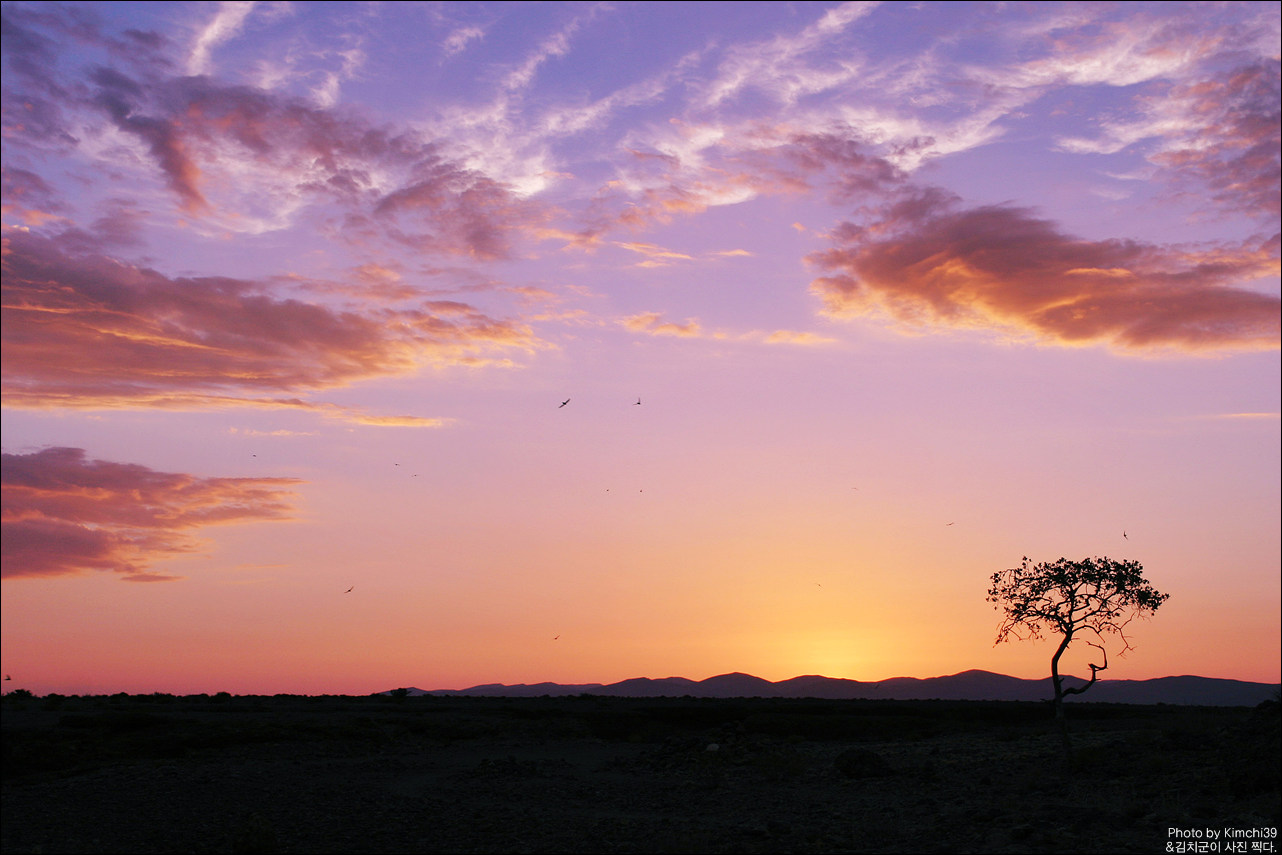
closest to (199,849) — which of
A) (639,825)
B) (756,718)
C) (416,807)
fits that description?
(416,807)

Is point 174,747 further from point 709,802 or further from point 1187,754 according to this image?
point 1187,754

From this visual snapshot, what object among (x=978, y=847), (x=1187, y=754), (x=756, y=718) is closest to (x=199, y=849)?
(x=978, y=847)

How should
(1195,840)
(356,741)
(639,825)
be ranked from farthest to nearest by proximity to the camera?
1. (356,741)
2. (639,825)
3. (1195,840)

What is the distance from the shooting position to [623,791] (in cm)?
2977

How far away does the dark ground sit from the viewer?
2034 cm

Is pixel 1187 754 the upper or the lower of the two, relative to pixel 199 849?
upper

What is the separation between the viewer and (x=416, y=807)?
27094 mm

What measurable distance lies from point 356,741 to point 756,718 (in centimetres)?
2219

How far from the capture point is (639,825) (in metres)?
23.8

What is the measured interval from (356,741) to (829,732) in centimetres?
2520

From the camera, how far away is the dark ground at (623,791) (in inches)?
801

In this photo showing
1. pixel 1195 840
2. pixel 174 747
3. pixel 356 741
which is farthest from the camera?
pixel 356 741

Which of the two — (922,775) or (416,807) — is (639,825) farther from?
(922,775)

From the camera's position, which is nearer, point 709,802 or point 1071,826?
point 1071,826
